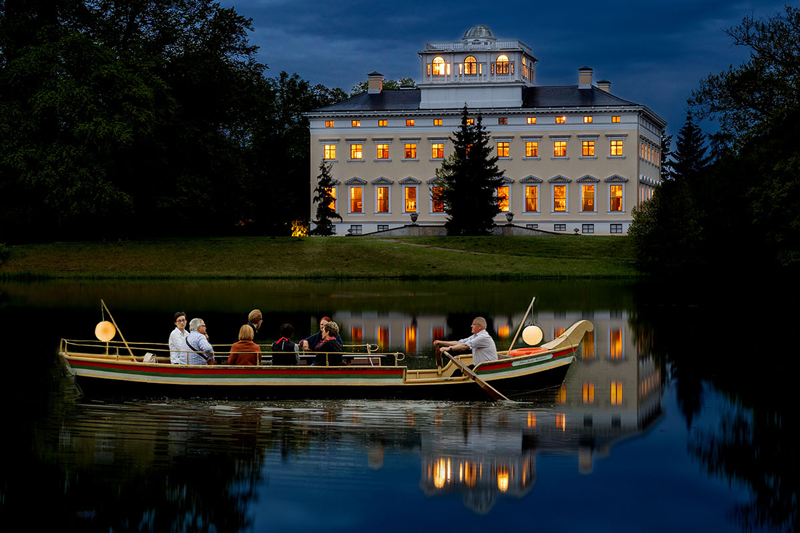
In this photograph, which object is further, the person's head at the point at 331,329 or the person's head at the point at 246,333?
the person's head at the point at 331,329

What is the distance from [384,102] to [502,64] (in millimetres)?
11299

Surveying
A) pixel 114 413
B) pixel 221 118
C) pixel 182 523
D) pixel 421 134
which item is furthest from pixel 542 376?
pixel 421 134

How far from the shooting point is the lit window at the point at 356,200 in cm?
8931

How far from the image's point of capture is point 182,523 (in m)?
11.5

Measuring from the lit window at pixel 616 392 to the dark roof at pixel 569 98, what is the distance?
67042 millimetres

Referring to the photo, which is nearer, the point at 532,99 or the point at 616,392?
the point at 616,392

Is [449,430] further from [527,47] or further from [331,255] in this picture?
[527,47]

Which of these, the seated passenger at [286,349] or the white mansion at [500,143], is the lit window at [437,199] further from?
the seated passenger at [286,349]

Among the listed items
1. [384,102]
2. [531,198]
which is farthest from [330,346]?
[384,102]

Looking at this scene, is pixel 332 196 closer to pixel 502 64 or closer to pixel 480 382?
pixel 502 64

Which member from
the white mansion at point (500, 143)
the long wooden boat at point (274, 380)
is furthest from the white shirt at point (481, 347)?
the white mansion at point (500, 143)

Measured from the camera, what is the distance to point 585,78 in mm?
88000

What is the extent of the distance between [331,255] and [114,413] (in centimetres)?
4605

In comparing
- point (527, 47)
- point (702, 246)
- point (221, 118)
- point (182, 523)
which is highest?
point (527, 47)
